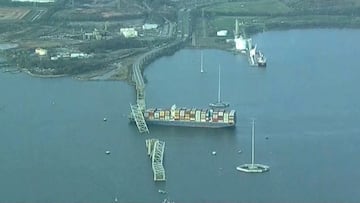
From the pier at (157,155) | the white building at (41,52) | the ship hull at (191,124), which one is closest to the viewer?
the pier at (157,155)

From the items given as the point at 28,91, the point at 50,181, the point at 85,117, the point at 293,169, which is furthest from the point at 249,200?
the point at 28,91

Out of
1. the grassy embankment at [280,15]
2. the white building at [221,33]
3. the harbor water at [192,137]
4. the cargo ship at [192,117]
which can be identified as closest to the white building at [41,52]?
the harbor water at [192,137]

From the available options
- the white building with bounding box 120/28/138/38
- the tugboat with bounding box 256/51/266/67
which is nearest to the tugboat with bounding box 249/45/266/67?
the tugboat with bounding box 256/51/266/67

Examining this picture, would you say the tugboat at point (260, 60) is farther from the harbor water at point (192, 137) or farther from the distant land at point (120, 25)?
the distant land at point (120, 25)

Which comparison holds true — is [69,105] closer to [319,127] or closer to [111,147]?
[111,147]

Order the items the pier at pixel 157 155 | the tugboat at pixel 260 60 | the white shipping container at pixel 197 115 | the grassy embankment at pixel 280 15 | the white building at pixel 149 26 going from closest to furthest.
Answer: the pier at pixel 157 155, the white shipping container at pixel 197 115, the tugboat at pixel 260 60, the white building at pixel 149 26, the grassy embankment at pixel 280 15

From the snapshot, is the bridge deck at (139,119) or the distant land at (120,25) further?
the distant land at (120,25)

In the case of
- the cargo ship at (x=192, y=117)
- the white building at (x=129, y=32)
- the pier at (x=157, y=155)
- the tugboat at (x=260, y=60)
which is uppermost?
the white building at (x=129, y=32)
